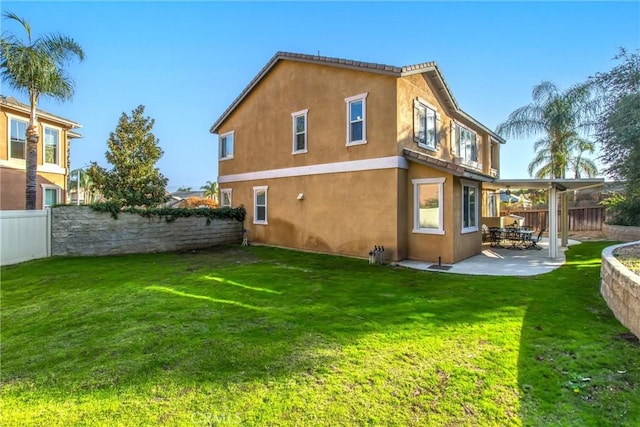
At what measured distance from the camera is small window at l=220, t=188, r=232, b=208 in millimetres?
19141

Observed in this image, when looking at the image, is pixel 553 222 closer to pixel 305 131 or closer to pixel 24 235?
pixel 305 131

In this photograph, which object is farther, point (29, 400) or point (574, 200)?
point (574, 200)

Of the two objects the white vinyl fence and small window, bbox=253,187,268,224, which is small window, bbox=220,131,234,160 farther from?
the white vinyl fence

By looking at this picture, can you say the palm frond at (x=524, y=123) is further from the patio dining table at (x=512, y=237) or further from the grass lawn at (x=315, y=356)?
the grass lawn at (x=315, y=356)

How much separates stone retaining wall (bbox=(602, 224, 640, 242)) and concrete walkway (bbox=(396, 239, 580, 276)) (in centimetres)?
464

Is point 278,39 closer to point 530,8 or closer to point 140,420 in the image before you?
point 530,8

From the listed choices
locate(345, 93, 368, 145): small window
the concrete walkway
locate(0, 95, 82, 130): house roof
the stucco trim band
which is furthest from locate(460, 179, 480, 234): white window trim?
locate(0, 95, 82, 130): house roof

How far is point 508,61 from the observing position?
17828 mm

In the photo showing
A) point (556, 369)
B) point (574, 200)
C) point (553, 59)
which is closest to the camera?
point (556, 369)

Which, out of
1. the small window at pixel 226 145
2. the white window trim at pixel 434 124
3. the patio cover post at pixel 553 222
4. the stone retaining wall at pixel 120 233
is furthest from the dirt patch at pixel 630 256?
the small window at pixel 226 145

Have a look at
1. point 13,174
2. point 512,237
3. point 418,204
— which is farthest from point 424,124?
point 13,174

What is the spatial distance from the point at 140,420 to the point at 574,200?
29.2 metres

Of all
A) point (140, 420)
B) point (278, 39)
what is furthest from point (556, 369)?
point (278, 39)

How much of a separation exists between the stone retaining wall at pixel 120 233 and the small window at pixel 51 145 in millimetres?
9549
